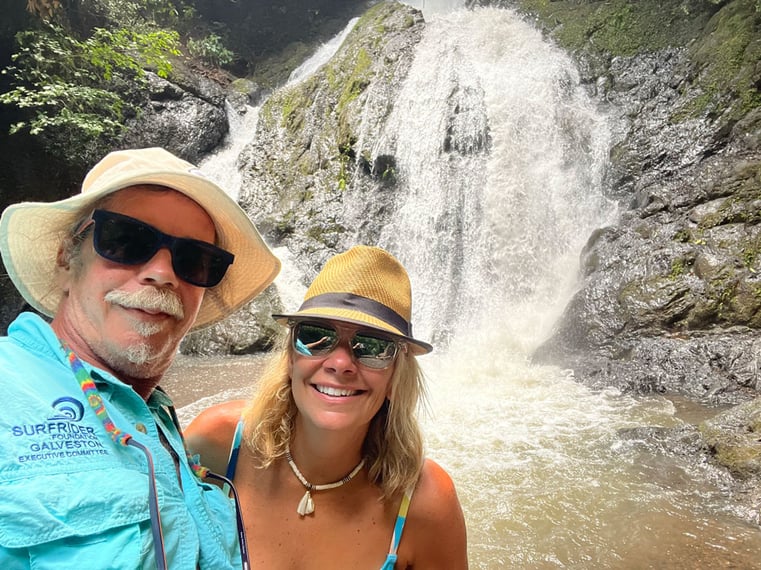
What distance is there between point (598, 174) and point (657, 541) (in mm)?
8891

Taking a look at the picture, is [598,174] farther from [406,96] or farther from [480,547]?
[480,547]

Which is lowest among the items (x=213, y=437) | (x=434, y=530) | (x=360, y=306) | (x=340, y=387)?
(x=434, y=530)

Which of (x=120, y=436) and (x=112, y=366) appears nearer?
(x=120, y=436)

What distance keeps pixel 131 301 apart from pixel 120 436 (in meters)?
0.39

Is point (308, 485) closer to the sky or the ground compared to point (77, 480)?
closer to the ground

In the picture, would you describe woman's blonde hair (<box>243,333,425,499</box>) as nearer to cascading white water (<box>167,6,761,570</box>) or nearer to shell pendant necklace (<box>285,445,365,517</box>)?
shell pendant necklace (<box>285,445,365,517</box>)

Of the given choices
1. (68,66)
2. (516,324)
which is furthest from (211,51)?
(516,324)

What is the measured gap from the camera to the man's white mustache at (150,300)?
1.17 metres

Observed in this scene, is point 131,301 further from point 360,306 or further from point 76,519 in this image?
point 360,306

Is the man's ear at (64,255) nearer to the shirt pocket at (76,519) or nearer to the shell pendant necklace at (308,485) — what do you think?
the shirt pocket at (76,519)

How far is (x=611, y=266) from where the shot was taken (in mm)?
7871

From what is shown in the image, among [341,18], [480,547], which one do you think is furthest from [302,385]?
[341,18]

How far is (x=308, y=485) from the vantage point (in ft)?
5.35

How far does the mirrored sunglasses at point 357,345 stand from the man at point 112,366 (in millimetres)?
316
